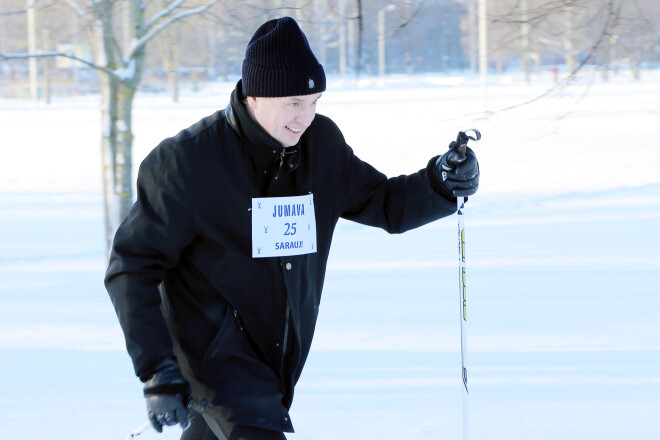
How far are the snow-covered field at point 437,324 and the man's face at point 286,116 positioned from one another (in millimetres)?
1813

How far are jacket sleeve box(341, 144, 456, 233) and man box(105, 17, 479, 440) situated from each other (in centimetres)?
30

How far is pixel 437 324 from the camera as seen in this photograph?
18.2ft

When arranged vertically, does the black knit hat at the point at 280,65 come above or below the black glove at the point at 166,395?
above

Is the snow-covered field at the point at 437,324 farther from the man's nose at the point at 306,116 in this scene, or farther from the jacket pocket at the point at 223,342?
the man's nose at the point at 306,116

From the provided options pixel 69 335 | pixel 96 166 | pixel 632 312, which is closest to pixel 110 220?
pixel 69 335

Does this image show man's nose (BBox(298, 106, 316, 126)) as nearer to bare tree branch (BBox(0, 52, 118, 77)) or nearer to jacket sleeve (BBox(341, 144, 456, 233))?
jacket sleeve (BBox(341, 144, 456, 233))

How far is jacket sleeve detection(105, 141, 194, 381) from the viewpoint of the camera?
2229 mm

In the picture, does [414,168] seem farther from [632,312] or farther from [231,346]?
[231,346]

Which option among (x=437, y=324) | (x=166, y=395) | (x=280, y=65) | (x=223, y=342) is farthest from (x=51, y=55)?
(x=166, y=395)

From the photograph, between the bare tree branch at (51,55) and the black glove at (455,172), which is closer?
the black glove at (455,172)

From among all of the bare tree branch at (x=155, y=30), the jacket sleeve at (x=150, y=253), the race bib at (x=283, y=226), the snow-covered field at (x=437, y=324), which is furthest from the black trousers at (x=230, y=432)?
the bare tree branch at (x=155, y=30)

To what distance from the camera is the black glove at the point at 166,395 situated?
2.18 metres

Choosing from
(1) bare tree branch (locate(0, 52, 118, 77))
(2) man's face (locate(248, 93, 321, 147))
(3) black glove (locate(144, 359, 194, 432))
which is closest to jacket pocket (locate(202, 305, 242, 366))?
(3) black glove (locate(144, 359, 194, 432))

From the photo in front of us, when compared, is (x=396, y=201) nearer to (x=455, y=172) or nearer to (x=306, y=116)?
(x=455, y=172)
